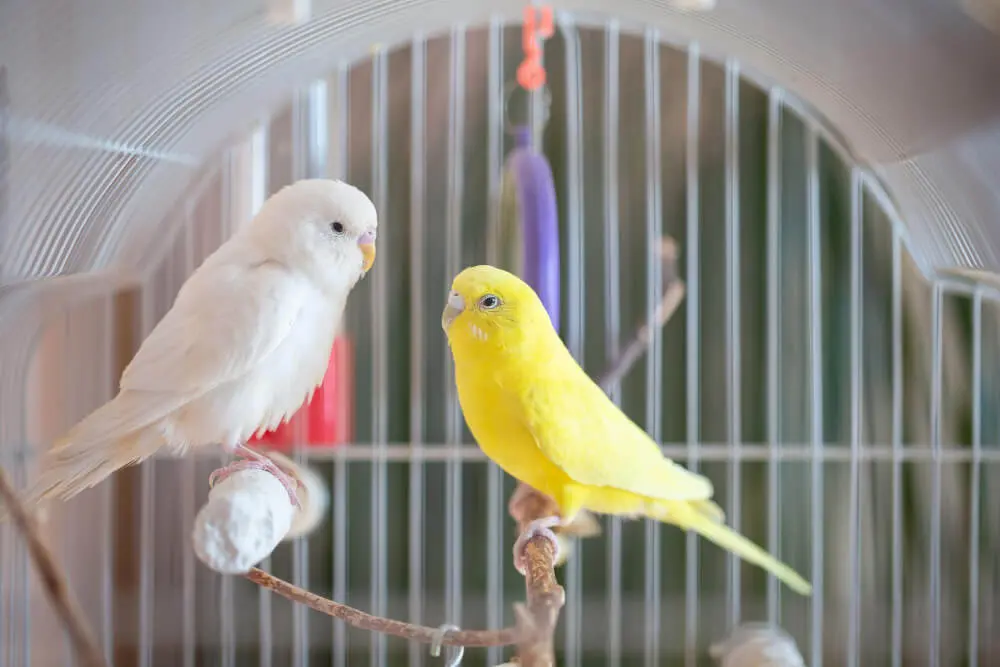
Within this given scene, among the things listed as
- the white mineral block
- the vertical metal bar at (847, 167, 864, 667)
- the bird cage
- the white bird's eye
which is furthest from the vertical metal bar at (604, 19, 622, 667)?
the white mineral block

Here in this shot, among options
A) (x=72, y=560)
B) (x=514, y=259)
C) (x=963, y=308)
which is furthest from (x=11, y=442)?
(x=963, y=308)

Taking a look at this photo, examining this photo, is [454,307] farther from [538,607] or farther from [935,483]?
[935,483]

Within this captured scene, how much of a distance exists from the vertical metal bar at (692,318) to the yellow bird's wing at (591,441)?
12.0 inches

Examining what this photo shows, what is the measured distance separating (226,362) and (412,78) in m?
0.42

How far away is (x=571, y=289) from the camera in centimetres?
81

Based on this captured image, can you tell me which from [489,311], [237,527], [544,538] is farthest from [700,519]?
[237,527]

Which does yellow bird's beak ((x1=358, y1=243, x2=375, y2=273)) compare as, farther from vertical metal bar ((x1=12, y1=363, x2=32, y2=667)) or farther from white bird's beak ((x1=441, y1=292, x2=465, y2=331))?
vertical metal bar ((x1=12, y1=363, x2=32, y2=667))

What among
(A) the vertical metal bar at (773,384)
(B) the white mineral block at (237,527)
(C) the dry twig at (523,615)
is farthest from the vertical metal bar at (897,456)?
(B) the white mineral block at (237,527)

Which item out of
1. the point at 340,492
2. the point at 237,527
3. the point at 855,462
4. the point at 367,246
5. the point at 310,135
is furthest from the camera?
the point at 340,492

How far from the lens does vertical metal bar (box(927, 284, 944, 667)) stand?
67 cm

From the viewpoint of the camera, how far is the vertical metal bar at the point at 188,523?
56 cm

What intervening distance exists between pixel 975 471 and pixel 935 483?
37 mm

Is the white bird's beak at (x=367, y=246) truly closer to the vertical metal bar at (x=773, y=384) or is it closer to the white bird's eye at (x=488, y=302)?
the white bird's eye at (x=488, y=302)

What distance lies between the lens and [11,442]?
1.71ft
